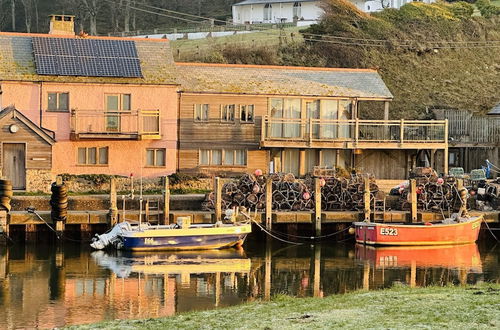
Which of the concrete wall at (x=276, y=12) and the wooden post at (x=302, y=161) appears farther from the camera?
the concrete wall at (x=276, y=12)

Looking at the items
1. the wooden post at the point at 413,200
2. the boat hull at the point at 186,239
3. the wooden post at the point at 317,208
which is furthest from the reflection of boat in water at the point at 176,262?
the wooden post at the point at 413,200

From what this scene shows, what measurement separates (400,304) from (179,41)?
198 ft

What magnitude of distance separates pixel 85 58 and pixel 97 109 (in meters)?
3.18

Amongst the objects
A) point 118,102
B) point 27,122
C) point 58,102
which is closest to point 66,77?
point 58,102

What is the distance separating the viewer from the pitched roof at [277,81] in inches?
2258

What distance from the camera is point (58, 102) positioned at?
54375mm

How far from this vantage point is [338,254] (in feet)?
146

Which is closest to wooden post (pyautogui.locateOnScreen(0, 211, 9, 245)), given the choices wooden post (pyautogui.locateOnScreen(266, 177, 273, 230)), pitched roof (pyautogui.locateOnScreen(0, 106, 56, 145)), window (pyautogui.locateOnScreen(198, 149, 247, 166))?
pitched roof (pyautogui.locateOnScreen(0, 106, 56, 145))

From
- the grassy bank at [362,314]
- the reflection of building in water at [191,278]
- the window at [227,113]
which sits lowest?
the reflection of building in water at [191,278]

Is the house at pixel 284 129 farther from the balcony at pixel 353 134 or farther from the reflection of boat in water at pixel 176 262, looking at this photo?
the reflection of boat in water at pixel 176 262

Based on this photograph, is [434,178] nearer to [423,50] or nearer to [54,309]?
[54,309]

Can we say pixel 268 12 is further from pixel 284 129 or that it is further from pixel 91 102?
pixel 91 102

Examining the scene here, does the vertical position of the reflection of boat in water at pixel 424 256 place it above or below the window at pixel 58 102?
below

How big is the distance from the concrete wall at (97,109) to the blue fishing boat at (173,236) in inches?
396
